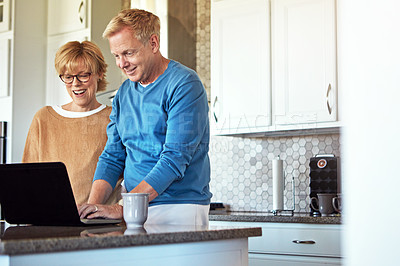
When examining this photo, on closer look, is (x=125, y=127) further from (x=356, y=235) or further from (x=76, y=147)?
(x=356, y=235)

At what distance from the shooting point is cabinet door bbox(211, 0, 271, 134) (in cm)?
299

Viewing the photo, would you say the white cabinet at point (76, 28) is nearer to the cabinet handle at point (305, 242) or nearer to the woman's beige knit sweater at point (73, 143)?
the woman's beige knit sweater at point (73, 143)

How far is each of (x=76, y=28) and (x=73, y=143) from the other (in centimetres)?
176

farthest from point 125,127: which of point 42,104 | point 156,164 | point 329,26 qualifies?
point 42,104

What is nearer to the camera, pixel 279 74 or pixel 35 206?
pixel 35 206

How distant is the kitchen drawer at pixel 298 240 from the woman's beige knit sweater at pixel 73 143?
3.40 ft

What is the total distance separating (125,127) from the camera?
1850mm

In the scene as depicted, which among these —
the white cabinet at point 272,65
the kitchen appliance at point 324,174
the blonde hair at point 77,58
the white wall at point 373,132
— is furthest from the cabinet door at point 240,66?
the white wall at point 373,132

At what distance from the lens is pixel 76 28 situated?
3691mm

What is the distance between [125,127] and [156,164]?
24 cm

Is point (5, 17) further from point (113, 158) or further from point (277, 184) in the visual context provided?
point (113, 158)

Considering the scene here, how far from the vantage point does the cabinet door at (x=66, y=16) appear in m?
3.65

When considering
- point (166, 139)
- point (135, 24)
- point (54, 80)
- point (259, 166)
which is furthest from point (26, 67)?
point (166, 139)

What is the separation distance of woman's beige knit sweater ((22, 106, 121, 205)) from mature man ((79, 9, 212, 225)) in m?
0.20
